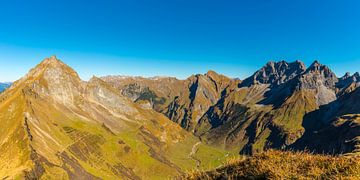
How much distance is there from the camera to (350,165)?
10.7m

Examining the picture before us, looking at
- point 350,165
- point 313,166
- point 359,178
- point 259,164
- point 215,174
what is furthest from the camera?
point 215,174

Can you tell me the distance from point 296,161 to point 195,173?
15.7ft

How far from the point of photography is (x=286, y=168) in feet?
37.1

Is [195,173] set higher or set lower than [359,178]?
lower

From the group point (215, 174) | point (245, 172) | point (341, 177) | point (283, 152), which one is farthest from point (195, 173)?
point (341, 177)

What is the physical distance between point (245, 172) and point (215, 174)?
5.98 ft

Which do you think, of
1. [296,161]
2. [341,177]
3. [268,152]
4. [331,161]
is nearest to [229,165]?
[268,152]

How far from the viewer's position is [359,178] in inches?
385

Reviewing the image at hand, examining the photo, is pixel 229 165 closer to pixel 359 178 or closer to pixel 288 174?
pixel 288 174

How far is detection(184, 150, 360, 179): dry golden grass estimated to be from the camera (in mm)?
10625

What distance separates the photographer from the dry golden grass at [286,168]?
10625mm

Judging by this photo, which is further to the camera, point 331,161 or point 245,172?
point 245,172

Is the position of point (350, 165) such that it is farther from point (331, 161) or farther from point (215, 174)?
point (215, 174)

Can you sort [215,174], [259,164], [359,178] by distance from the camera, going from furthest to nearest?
[215,174] → [259,164] → [359,178]
